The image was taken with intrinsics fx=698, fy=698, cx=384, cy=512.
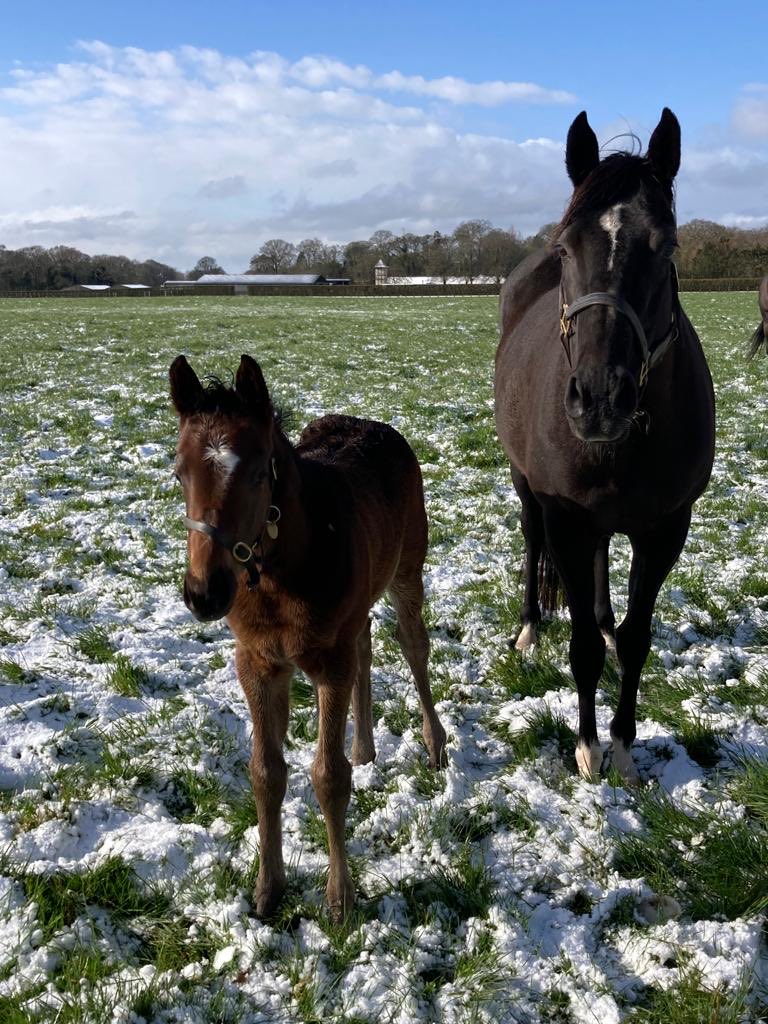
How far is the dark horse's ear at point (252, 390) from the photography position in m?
2.17

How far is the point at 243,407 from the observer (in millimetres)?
2215

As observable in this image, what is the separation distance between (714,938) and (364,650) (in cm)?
169

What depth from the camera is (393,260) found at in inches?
3174

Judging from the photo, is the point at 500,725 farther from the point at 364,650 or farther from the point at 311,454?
the point at 311,454

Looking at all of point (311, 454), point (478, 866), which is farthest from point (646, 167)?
point (478, 866)

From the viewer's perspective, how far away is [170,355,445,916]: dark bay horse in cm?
206

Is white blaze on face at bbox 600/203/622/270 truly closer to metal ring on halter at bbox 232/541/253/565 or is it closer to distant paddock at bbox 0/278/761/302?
metal ring on halter at bbox 232/541/253/565

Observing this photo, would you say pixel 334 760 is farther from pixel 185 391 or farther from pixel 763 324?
pixel 763 324

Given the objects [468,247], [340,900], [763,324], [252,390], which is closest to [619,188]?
[252,390]

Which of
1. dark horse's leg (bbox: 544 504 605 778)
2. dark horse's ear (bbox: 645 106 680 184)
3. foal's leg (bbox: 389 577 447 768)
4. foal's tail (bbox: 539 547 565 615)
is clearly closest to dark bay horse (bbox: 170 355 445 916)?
foal's leg (bbox: 389 577 447 768)

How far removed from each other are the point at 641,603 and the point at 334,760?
1.63 m

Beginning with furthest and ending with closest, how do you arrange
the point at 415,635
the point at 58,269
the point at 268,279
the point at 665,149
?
the point at 268,279 < the point at 58,269 < the point at 415,635 < the point at 665,149

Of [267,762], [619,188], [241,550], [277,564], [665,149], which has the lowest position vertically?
[267,762]

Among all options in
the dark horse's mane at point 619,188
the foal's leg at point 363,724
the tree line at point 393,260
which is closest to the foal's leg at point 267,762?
the foal's leg at point 363,724
